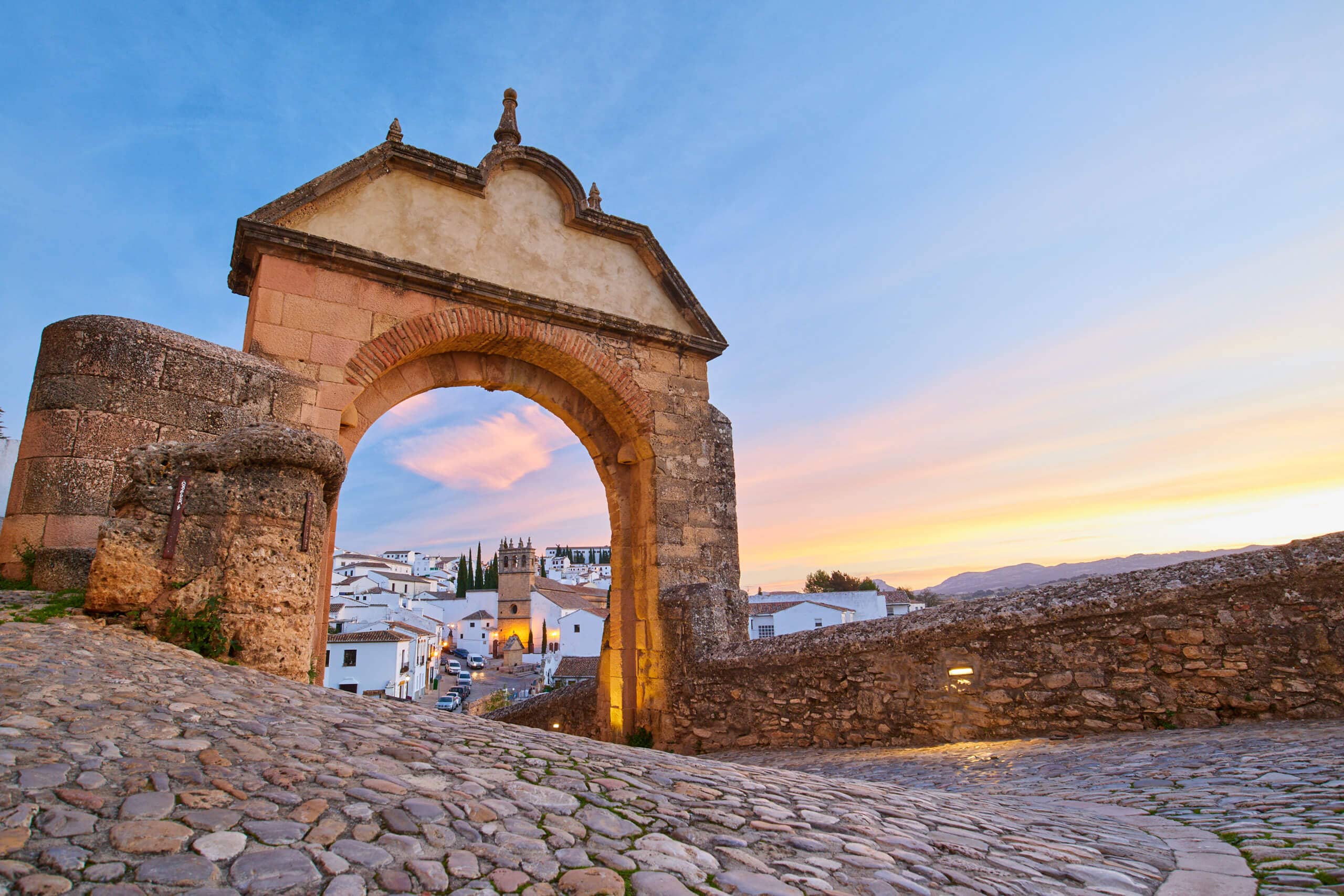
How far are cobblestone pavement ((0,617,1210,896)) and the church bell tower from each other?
61.7m

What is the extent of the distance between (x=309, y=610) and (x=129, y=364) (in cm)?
235

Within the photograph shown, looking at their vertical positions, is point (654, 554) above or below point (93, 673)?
above

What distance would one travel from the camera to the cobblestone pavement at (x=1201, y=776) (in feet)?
7.69

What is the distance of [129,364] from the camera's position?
189 inches

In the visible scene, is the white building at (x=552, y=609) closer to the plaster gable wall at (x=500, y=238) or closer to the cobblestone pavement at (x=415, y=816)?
the plaster gable wall at (x=500, y=238)

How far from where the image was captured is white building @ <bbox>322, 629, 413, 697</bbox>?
3200cm

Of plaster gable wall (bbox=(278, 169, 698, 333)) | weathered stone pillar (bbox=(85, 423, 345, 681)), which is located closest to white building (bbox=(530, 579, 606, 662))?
plaster gable wall (bbox=(278, 169, 698, 333))

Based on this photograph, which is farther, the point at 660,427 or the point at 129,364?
the point at 660,427

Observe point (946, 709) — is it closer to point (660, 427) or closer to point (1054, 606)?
point (1054, 606)

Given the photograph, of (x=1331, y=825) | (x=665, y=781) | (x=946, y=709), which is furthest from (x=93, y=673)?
(x=946, y=709)

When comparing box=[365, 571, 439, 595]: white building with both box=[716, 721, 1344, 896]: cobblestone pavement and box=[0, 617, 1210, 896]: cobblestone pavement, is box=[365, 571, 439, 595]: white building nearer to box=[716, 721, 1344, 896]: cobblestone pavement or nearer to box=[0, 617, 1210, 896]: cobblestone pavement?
box=[716, 721, 1344, 896]: cobblestone pavement

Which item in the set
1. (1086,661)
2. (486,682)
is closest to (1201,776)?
(1086,661)

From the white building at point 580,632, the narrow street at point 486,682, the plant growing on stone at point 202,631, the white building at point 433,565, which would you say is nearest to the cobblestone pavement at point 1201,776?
the plant growing on stone at point 202,631

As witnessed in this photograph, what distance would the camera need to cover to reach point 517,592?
63594 millimetres
